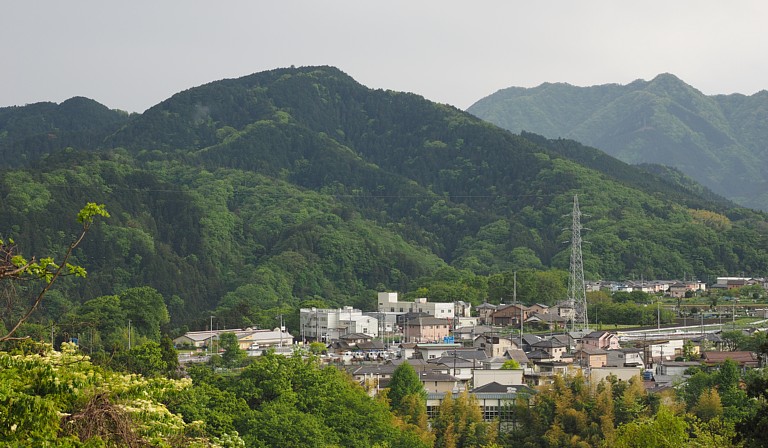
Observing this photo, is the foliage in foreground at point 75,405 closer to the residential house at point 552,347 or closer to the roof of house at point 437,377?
the roof of house at point 437,377

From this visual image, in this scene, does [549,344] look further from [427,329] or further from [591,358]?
[427,329]

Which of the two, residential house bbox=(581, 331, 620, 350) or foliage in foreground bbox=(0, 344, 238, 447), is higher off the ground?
foliage in foreground bbox=(0, 344, 238, 447)

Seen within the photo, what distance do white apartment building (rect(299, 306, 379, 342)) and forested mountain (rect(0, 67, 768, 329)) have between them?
2421 millimetres

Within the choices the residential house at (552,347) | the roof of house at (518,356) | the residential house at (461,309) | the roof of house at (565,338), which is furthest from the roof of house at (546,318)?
the roof of house at (518,356)

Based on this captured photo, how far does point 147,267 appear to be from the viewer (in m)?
70.8

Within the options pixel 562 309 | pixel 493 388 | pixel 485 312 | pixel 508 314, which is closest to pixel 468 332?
pixel 508 314

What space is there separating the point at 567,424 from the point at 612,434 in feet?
4.38

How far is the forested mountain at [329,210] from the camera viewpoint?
70.1 meters

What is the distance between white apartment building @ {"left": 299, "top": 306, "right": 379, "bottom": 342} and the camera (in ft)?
169

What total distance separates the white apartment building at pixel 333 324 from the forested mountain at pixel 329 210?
2.42 meters

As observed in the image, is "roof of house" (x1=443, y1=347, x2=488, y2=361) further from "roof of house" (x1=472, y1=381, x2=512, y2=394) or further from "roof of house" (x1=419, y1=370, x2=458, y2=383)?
"roof of house" (x1=472, y1=381, x2=512, y2=394)

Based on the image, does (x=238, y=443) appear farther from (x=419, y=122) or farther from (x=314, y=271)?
(x=419, y=122)

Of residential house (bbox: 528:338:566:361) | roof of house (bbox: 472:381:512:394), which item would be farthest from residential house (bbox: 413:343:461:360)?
roof of house (bbox: 472:381:512:394)

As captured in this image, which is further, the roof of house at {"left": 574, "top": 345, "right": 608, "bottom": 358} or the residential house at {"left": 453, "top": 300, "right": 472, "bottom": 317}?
the residential house at {"left": 453, "top": 300, "right": 472, "bottom": 317}
